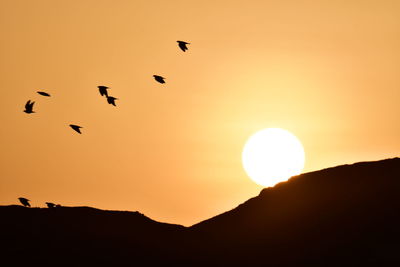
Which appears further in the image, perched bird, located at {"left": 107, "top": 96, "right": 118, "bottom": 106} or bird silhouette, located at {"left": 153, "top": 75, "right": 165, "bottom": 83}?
perched bird, located at {"left": 107, "top": 96, "right": 118, "bottom": 106}

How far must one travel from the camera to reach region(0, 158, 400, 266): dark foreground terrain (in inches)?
1884

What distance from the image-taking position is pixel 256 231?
5319 centimetres

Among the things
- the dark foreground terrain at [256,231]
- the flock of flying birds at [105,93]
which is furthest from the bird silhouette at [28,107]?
the dark foreground terrain at [256,231]

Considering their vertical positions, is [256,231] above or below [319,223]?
below

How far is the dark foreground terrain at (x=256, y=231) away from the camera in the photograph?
4784cm

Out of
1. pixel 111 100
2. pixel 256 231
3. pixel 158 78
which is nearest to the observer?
pixel 158 78

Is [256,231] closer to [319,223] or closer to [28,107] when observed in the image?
[319,223]

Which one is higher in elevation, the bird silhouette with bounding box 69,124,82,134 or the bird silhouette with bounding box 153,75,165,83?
the bird silhouette with bounding box 153,75,165,83

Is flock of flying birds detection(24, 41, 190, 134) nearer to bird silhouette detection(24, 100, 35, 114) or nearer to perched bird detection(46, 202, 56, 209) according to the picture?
bird silhouette detection(24, 100, 35, 114)

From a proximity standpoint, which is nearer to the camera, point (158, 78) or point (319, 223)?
point (158, 78)

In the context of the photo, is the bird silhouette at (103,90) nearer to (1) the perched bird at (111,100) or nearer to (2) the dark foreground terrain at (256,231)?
(1) the perched bird at (111,100)

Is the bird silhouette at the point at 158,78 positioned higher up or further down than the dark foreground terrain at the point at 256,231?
higher up

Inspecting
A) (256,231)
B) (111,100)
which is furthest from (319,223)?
(111,100)

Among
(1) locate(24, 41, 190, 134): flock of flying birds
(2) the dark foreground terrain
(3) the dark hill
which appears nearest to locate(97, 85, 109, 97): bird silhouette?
(1) locate(24, 41, 190, 134): flock of flying birds
